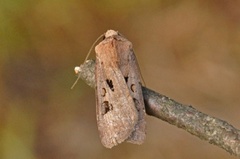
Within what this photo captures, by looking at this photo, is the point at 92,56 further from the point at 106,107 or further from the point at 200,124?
the point at 200,124

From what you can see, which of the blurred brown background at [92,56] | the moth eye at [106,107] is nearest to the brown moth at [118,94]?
the moth eye at [106,107]

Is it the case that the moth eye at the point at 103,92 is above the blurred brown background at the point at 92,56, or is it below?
below

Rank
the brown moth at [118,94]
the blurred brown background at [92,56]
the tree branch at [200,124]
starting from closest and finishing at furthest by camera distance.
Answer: the tree branch at [200,124] → the brown moth at [118,94] → the blurred brown background at [92,56]

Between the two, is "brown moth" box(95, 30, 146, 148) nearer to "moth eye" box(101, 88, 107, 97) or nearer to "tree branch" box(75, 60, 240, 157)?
"moth eye" box(101, 88, 107, 97)

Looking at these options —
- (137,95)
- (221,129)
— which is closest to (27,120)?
(137,95)

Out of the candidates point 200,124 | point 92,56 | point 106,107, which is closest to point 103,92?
point 106,107

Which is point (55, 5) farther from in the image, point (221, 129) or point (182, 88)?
point (221, 129)

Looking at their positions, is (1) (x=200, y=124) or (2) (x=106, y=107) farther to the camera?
(2) (x=106, y=107)

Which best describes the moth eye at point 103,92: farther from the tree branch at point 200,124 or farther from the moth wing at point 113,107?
the tree branch at point 200,124
